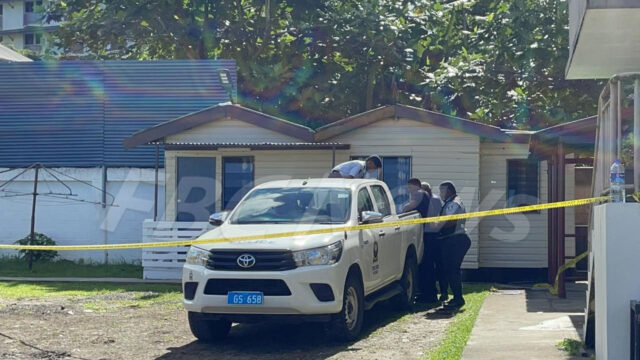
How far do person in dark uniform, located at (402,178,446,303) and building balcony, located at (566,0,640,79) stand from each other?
2741mm

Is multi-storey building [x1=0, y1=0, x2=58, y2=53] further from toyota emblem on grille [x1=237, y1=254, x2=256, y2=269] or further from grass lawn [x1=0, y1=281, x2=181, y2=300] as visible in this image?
toyota emblem on grille [x1=237, y1=254, x2=256, y2=269]

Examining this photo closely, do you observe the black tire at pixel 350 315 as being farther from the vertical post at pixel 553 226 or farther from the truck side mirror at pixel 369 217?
the vertical post at pixel 553 226

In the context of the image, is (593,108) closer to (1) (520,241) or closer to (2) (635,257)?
(1) (520,241)

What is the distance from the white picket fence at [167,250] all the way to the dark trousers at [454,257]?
213 inches

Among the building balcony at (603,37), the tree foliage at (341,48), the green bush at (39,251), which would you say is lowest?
the green bush at (39,251)

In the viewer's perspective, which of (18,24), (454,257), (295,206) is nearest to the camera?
(295,206)

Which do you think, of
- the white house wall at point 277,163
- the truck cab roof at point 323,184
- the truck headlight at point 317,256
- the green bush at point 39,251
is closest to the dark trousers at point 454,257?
the truck cab roof at point 323,184

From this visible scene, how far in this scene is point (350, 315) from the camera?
33.6 ft

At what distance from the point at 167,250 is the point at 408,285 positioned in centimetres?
572

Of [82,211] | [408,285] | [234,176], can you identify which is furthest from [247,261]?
[82,211]

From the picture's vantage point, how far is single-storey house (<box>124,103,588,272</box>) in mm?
17219

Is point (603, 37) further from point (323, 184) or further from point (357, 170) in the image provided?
point (357, 170)

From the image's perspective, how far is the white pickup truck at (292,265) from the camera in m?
9.63

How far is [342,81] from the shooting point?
87.0 ft
